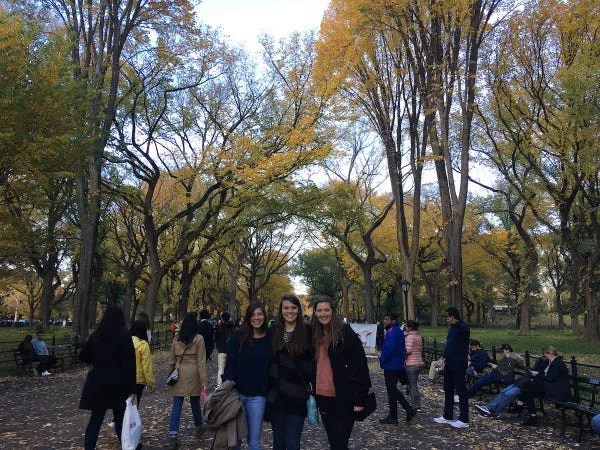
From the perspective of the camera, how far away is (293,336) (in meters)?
3.96

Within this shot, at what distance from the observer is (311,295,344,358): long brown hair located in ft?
12.4

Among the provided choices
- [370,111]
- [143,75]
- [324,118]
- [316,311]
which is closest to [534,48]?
[370,111]

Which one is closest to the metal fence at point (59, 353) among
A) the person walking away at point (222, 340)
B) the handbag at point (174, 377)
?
the person walking away at point (222, 340)

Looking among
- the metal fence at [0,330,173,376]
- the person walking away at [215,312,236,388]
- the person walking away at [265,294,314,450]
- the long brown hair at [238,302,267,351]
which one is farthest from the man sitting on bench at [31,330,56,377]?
the person walking away at [265,294,314,450]

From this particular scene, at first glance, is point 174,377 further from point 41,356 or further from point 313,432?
point 41,356

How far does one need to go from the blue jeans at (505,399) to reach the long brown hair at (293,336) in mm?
5272

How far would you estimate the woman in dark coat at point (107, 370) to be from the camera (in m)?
4.67

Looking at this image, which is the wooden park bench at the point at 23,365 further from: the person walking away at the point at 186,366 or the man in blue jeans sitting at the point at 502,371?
the man in blue jeans sitting at the point at 502,371

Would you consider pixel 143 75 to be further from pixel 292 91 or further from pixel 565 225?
pixel 565 225

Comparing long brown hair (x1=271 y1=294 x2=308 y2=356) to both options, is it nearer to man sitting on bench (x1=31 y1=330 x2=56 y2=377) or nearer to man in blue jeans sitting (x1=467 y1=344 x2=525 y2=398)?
man in blue jeans sitting (x1=467 y1=344 x2=525 y2=398)

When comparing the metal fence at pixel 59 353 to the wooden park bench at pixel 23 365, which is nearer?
the wooden park bench at pixel 23 365

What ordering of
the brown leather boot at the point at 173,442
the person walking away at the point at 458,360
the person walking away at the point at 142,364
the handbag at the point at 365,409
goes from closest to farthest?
1. the handbag at the point at 365,409
2. the brown leather boot at the point at 173,442
3. the person walking away at the point at 142,364
4. the person walking away at the point at 458,360

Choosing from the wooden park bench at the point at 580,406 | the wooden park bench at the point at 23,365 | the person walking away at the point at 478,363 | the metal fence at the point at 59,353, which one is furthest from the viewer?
the metal fence at the point at 59,353

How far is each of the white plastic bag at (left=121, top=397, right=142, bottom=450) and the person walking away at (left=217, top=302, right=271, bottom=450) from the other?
4.54ft
